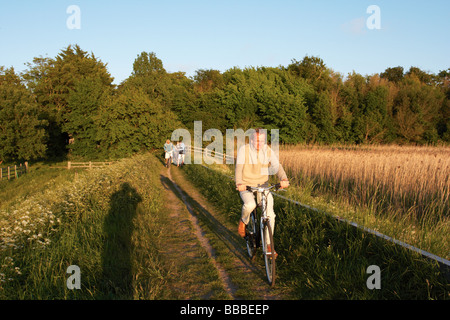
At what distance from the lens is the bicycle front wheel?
4.25m

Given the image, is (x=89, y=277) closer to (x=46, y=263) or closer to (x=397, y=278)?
(x=46, y=263)

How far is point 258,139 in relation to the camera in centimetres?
483

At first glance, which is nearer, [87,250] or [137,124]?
[87,250]

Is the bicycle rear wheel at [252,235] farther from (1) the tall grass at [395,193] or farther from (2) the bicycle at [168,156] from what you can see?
(2) the bicycle at [168,156]

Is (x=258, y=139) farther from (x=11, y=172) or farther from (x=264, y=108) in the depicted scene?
(x=264, y=108)

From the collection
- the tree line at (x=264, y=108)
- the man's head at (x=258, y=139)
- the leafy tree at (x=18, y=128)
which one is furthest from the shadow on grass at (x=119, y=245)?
the leafy tree at (x=18, y=128)

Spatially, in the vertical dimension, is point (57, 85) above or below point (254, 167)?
above

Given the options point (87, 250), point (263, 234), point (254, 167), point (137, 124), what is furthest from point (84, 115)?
point (263, 234)

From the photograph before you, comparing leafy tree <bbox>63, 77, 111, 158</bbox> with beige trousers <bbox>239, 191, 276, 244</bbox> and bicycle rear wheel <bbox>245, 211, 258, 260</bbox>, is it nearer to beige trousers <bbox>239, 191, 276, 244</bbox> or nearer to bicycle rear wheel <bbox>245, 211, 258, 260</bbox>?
bicycle rear wheel <bbox>245, 211, 258, 260</bbox>

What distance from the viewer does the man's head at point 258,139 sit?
4824 mm

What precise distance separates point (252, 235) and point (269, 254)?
84 centimetres

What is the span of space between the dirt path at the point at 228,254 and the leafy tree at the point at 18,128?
1508 inches
